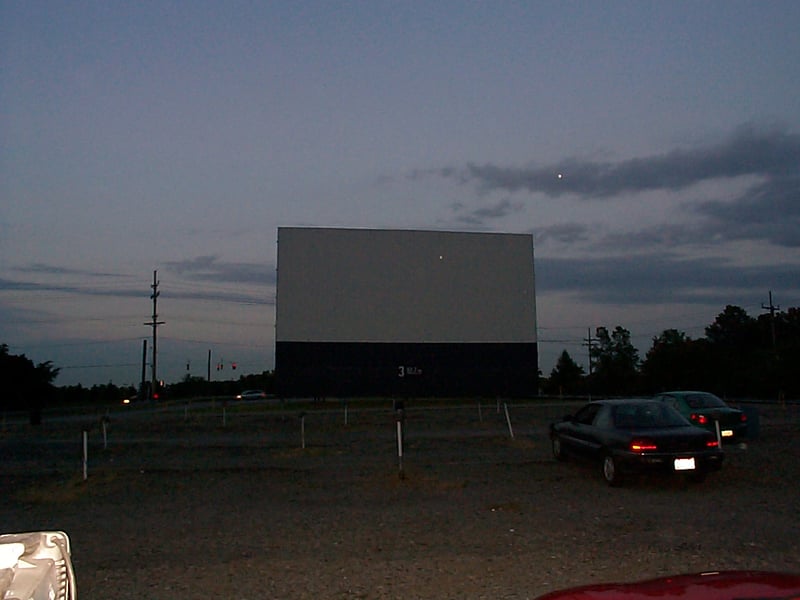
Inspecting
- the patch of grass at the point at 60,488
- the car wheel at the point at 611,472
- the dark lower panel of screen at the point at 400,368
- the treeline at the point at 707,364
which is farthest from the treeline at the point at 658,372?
the car wheel at the point at 611,472

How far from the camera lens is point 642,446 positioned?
11688mm

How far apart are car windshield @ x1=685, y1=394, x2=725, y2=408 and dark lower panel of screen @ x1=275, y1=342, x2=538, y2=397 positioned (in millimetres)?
21117

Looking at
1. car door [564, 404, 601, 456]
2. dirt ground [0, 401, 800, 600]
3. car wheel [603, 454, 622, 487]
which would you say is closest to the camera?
dirt ground [0, 401, 800, 600]

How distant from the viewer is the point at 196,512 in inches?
410

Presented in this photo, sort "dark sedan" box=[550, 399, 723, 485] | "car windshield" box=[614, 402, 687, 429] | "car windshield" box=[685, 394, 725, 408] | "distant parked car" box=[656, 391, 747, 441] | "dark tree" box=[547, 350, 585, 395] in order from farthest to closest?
"dark tree" box=[547, 350, 585, 395]
"car windshield" box=[685, 394, 725, 408]
"distant parked car" box=[656, 391, 747, 441]
"car windshield" box=[614, 402, 687, 429]
"dark sedan" box=[550, 399, 723, 485]

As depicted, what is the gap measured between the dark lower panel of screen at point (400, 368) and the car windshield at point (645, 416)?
85.5ft

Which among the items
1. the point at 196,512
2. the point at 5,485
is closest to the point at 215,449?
the point at 5,485

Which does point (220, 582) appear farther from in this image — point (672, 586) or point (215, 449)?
point (215, 449)

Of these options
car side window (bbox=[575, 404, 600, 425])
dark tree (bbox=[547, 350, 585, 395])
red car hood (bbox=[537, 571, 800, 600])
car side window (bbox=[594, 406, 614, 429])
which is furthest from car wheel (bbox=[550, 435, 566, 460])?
dark tree (bbox=[547, 350, 585, 395])

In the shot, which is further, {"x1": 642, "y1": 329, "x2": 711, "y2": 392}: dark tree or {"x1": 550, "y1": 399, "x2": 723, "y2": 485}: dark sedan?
{"x1": 642, "y1": 329, "x2": 711, "y2": 392}: dark tree

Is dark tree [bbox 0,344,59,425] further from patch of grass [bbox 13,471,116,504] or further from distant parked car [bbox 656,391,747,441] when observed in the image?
distant parked car [bbox 656,391,747,441]

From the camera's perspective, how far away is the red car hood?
317 centimetres

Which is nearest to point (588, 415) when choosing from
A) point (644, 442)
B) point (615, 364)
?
point (644, 442)

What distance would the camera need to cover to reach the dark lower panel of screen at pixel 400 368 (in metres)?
38.7
